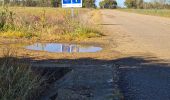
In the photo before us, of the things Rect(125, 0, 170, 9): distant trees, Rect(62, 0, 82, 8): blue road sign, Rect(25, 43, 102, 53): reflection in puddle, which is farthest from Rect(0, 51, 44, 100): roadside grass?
Rect(125, 0, 170, 9): distant trees

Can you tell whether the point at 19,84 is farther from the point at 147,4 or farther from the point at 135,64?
the point at 147,4

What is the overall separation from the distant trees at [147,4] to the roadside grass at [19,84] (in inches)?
5748

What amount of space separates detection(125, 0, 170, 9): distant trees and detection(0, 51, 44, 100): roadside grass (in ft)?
479

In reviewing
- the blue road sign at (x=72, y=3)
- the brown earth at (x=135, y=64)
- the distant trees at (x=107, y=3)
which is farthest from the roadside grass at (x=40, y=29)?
the distant trees at (x=107, y=3)

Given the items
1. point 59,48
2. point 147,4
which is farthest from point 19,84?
point 147,4

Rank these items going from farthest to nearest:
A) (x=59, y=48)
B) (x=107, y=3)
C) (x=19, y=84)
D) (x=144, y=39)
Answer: (x=107, y=3) < (x=144, y=39) < (x=59, y=48) < (x=19, y=84)

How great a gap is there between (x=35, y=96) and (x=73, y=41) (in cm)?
1160

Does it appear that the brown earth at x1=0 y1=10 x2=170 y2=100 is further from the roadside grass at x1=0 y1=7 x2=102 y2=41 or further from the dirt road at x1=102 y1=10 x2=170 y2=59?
the roadside grass at x1=0 y1=7 x2=102 y2=41

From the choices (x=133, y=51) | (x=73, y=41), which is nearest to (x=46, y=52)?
(x=133, y=51)

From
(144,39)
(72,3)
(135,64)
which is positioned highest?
(72,3)

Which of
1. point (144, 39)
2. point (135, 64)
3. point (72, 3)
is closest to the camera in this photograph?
point (135, 64)

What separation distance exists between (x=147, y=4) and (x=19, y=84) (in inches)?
6496

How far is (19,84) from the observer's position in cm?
733

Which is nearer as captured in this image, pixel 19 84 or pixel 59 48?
pixel 19 84
